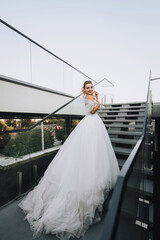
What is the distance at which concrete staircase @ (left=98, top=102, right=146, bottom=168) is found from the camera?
10.4ft

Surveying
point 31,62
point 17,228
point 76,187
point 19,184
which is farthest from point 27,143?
point 31,62

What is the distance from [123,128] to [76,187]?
9.07ft

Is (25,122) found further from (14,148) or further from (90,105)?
(90,105)

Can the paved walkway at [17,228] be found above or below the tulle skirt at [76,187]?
below

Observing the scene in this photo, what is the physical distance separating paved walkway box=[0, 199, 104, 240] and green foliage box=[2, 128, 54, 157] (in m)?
1.20

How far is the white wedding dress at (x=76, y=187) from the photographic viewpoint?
1597 mm

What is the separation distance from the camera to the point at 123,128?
159 inches

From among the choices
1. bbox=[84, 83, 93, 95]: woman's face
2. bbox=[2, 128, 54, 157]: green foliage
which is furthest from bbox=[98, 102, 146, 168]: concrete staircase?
bbox=[2, 128, 54, 157]: green foliage

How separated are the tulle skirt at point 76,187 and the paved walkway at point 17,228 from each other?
75 millimetres

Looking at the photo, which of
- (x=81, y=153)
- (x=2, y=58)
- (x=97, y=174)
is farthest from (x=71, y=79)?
(x=97, y=174)

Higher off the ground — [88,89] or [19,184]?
[88,89]

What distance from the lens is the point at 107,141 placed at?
2.38 meters

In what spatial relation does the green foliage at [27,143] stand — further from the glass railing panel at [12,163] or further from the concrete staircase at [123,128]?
the concrete staircase at [123,128]

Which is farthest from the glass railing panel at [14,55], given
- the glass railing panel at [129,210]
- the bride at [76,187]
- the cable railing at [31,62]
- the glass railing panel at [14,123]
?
the glass railing panel at [129,210]
